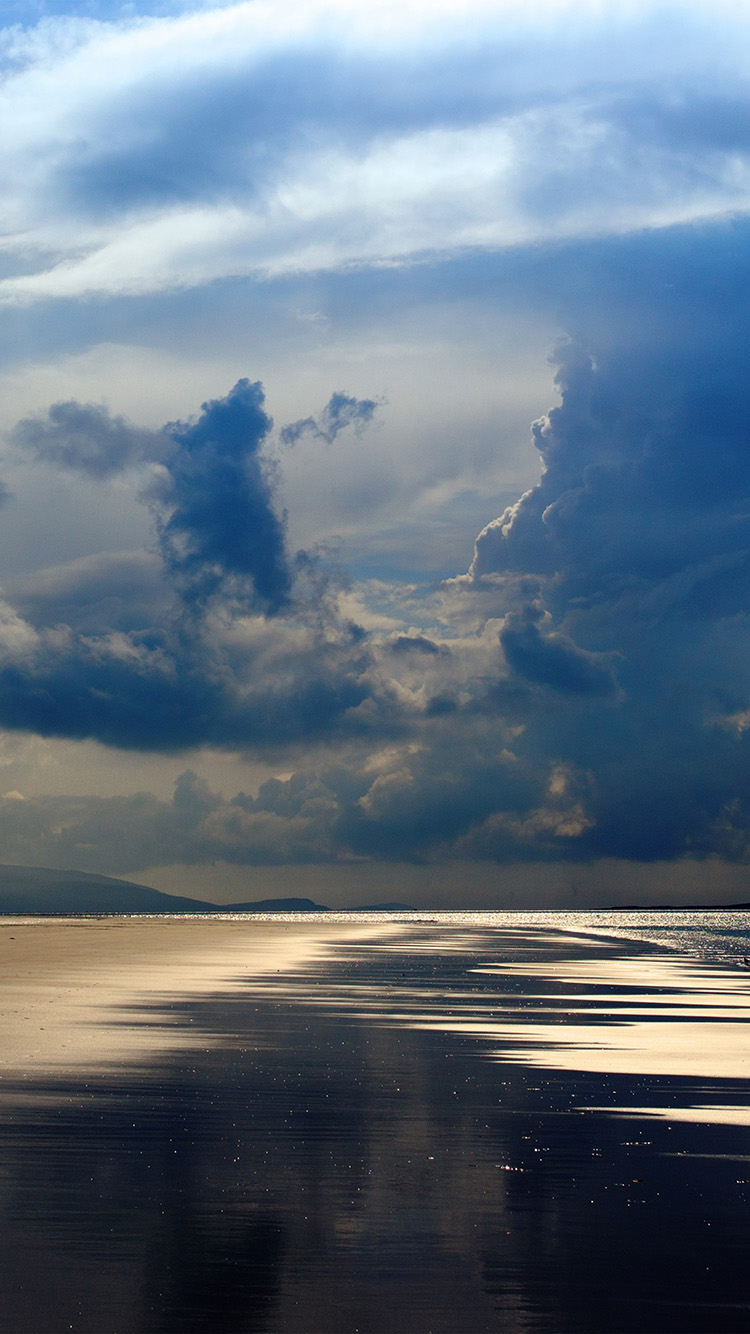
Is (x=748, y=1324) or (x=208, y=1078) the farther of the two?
(x=208, y=1078)

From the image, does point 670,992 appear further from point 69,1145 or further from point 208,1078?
point 69,1145

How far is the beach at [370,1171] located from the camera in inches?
378

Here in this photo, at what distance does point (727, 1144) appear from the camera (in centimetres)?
1547

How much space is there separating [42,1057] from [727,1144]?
11.2 meters

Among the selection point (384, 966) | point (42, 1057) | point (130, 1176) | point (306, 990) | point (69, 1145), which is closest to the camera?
point (130, 1176)

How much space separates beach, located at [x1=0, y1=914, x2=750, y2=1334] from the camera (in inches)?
378

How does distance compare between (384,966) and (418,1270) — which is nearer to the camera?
(418,1270)

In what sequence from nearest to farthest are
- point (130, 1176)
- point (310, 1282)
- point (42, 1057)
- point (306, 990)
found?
point (310, 1282) < point (130, 1176) < point (42, 1057) < point (306, 990)

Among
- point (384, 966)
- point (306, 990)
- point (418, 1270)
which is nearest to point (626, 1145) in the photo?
point (418, 1270)

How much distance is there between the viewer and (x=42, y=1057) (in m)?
21.5

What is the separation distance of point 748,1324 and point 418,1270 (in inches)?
98.8

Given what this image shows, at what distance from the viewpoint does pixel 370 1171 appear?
1381cm

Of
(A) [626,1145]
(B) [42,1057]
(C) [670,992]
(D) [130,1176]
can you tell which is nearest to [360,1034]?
(B) [42,1057]

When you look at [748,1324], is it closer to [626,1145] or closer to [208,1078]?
[626,1145]
